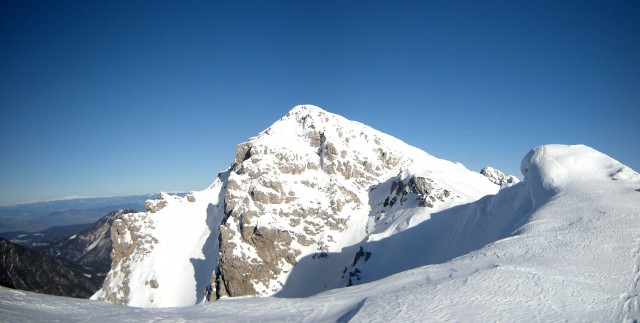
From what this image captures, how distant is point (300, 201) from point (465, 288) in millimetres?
101509

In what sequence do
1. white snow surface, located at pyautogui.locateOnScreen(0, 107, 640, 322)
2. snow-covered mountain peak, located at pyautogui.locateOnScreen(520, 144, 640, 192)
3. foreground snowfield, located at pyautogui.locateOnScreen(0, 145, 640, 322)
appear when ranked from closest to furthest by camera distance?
foreground snowfield, located at pyautogui.locateOnScreen(0, 145, 640, 322) < white snow surface, located at pyautogui.locateOnScreen(0, 107, 640, 322) < snow-covered mountain peak, located at pyautogui.locateOnScreen(520, 144, 640, 192)

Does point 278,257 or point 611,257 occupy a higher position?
point 611,257

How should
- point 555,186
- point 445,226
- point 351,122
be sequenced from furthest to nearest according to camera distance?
point 351,122
point 445,226
point 555,186

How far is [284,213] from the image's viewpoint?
370 ft

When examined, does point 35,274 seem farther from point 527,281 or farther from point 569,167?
point 569,167

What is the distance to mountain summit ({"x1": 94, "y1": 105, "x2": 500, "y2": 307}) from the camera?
317 feet

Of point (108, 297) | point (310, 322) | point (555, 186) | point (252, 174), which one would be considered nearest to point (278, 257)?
point (252, 174)

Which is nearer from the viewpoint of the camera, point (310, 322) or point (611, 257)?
point (310, 322)

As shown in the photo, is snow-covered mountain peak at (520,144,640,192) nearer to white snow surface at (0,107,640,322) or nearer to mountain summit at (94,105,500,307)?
white snow surface at (0,107,640,322)

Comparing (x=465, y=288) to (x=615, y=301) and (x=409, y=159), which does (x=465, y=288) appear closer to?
(x=615, y=301)

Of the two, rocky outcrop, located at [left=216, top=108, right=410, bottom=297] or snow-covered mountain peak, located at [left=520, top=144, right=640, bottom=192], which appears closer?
snow-covered mountain peak, located at [left=520, top=144, right=640, bottom=192]

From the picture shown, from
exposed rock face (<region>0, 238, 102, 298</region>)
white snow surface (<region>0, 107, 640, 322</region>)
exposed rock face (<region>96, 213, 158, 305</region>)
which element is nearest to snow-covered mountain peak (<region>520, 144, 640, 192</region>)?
white snow surface (<region>0, 107, 640, 322</region>)

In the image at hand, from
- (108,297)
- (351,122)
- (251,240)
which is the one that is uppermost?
(351,122)

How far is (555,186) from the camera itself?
37438 millimetres
